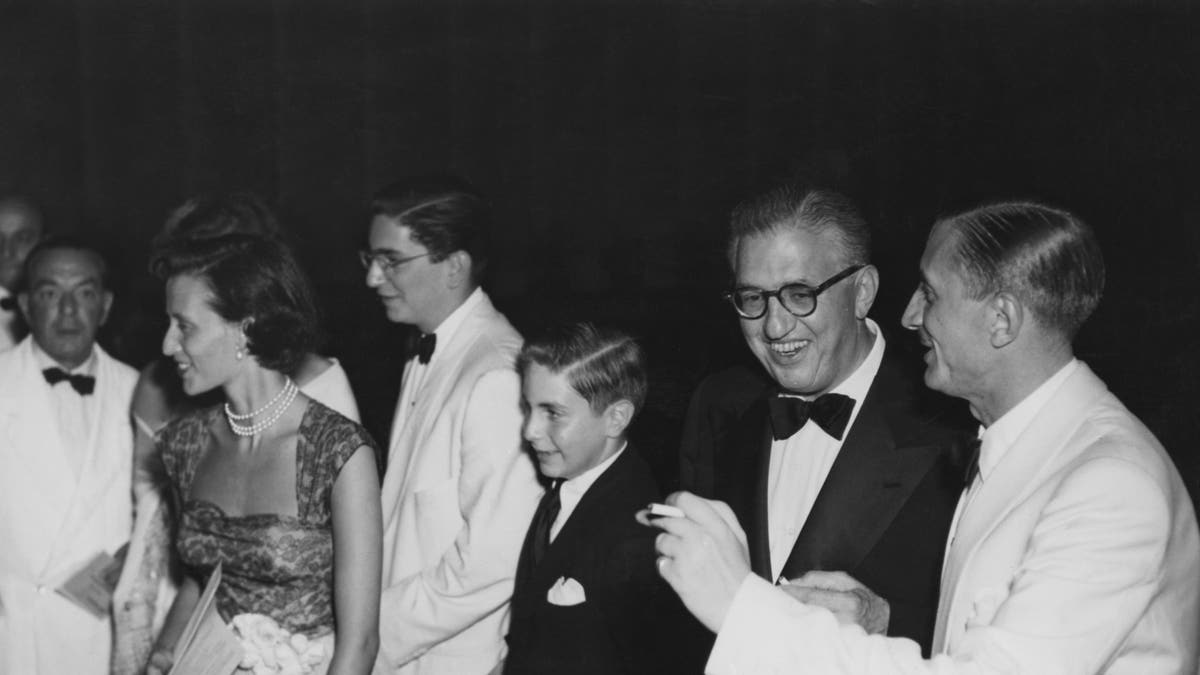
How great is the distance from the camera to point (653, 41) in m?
4.46

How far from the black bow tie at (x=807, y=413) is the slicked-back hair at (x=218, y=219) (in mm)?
1867

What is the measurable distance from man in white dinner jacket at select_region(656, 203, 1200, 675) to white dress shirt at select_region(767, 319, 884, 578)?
1.87 ft

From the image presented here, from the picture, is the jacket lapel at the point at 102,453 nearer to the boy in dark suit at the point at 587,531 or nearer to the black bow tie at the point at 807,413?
the boy in dark suit at the point at 587,531

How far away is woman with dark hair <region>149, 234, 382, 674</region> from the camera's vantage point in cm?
277

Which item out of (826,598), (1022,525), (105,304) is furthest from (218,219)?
(1022,525)

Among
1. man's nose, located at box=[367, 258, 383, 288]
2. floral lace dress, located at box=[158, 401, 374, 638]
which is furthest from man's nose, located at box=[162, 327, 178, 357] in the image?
man's nose, located at box=[367, 258, 383, 288]

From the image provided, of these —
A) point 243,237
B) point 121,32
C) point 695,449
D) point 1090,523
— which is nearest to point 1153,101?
point 695,449

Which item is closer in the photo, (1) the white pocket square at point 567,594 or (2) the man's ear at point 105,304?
(1) the white pocket square at point 567,594

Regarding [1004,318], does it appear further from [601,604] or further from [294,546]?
[294,546]

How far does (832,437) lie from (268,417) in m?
1.32

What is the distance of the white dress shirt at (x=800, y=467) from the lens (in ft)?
8.83

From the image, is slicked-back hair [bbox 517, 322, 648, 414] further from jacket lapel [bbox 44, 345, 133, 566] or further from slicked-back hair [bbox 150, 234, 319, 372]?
jacket lapel [bbox 44, 345, 133, 566]

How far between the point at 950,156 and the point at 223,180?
3.08m

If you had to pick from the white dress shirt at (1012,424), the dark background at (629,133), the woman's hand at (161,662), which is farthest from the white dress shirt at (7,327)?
the white dress shirt at (1012,424)
